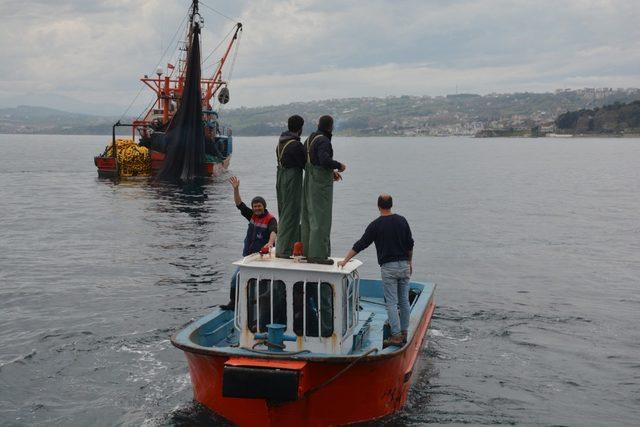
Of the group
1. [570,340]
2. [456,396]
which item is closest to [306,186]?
[456,396]

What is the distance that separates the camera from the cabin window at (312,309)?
12.2m

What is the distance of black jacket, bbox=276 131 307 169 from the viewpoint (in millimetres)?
12648

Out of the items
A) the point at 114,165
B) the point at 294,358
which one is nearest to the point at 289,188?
the point at 294,358

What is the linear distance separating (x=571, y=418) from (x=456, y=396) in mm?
2288

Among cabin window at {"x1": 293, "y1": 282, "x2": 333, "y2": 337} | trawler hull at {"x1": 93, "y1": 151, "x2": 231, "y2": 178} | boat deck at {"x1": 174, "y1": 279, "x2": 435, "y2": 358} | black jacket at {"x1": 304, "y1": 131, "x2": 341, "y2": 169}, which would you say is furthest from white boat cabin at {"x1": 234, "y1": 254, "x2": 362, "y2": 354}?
trawler hull at {"x1": 93, "y1": 151, "x2": 231, "y2": 178}

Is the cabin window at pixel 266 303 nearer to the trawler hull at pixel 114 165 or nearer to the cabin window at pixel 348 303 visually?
the cabin window at pixel 348 303

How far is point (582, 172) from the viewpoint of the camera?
94312 mm

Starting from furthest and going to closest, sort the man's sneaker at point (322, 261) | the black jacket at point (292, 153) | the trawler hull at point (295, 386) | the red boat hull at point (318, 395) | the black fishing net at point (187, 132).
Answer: the black fishing net at point (187, 132), the black jacket at point (292, 153), the man's sneaker at point (322, 261), the red boat hull at point (318, 395), the trawler hull at point (295, 386)

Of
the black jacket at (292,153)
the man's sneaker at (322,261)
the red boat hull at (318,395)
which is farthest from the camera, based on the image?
the black jacket at (292,153)

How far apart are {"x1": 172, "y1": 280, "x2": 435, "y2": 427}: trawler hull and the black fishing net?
2259 inches

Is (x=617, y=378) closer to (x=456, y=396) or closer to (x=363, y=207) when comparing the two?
(x=456, y=396)

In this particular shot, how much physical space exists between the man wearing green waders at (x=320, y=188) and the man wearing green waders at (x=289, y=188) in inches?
11.4

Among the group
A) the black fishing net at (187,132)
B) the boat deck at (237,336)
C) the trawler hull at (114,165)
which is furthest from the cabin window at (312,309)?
the trawler hull at (114,165)

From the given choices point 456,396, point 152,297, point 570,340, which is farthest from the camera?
point 152,297
